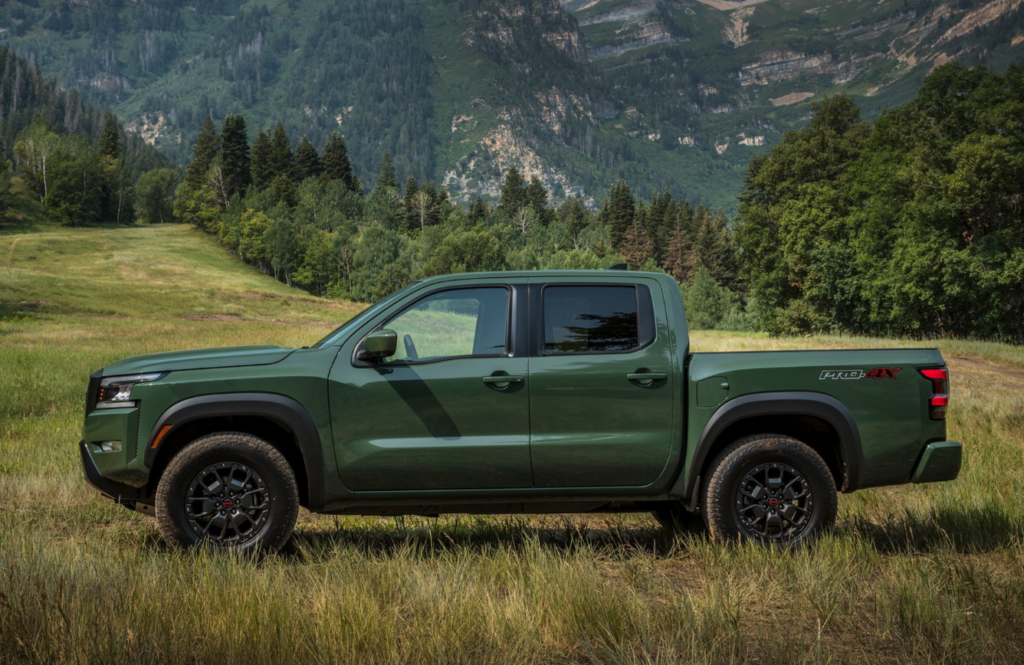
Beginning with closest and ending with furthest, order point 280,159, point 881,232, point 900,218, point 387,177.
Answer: point 900,218 → point 881,232 → point 280,159 → point 387,177

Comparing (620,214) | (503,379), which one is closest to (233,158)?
(620,214)

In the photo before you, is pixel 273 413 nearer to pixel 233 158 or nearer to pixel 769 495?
pixel 769 495

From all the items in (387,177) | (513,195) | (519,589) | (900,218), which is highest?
(387,177)

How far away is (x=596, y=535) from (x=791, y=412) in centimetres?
199

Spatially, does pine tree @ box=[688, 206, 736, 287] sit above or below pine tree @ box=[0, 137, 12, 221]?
below

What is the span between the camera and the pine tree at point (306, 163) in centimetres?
12962

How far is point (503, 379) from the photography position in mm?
5547

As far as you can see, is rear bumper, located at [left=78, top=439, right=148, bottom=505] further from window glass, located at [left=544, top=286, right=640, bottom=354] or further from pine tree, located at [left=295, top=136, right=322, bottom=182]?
pine tree, located at [left=295, top=136, right=322, bottom=182]

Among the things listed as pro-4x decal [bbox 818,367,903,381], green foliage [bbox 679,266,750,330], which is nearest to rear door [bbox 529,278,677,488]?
pro-4x decal [bbox 818,367,903,381]

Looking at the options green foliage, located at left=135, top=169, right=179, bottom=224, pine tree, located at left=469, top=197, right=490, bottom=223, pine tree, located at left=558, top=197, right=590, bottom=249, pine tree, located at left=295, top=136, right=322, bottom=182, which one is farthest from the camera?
pine tree, located at left=558, top=197, right=590, bottom=249

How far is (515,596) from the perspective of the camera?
448cm

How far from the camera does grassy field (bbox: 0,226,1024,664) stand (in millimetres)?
3910

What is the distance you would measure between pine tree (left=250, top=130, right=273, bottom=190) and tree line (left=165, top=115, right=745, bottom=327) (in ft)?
0.51

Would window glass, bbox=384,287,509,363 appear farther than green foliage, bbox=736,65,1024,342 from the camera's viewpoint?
No
